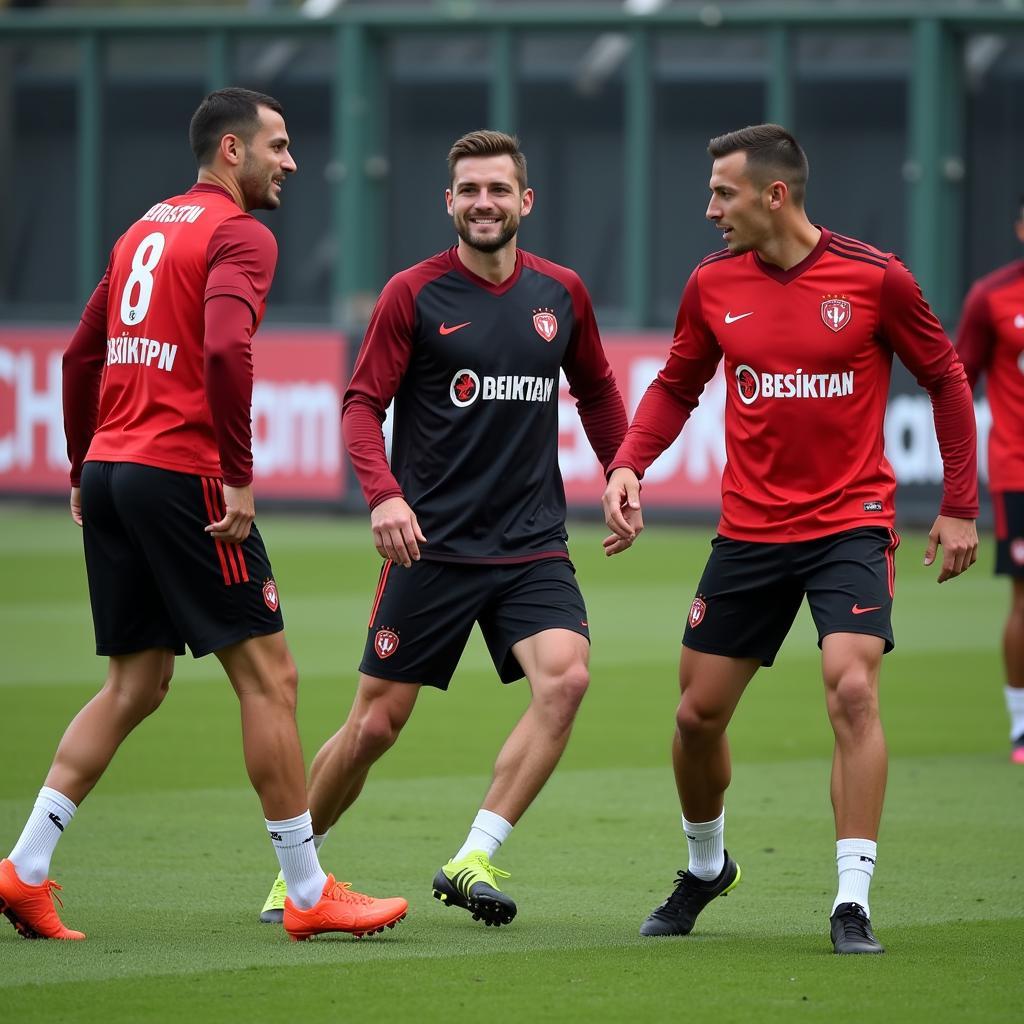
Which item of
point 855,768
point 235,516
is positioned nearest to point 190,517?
point 235,516

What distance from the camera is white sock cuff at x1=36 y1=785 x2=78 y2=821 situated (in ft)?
20.6

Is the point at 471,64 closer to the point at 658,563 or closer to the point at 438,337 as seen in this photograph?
the point at 658,563

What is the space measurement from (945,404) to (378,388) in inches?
66.6

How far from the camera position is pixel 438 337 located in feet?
22.0

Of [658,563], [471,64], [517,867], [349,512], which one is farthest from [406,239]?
[517,867]

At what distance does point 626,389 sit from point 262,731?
14.4m

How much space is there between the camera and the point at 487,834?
6.38m

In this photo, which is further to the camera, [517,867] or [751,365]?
[517,867]

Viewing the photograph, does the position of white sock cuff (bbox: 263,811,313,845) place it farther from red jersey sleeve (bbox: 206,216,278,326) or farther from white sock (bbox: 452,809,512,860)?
red jersey sleeve (bbox: 206,216,278,326)

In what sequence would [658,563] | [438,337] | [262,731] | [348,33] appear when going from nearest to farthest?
[262,731], [438,337], [658,563], [348,33]

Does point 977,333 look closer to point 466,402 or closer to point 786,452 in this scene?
point 786,452

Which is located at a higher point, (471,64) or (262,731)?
(471,64)

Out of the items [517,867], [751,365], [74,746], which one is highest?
[751,365]

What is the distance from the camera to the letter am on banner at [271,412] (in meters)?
21.3
